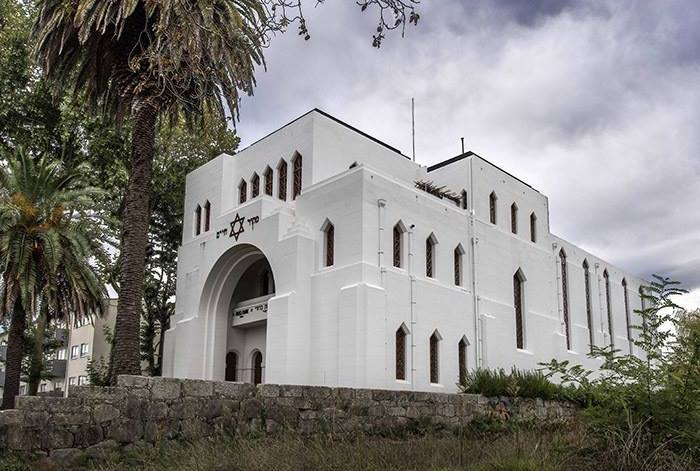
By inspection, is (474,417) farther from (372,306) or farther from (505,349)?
(505,349)

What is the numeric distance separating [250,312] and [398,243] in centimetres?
732

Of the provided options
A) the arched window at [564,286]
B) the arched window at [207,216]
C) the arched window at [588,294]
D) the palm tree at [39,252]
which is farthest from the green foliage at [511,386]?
the palm tree at [39,252]

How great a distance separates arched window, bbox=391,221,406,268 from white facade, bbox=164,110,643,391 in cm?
6

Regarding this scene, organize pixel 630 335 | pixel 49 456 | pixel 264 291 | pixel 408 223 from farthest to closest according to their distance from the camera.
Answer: pixel 630 335 → pixel 264 291 → pixel 408 223 → pixel 49 456

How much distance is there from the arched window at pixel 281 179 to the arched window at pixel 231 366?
7035 mm

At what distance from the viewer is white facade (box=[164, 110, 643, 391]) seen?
23.5m

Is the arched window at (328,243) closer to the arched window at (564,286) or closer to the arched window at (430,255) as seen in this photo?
the arched window at (430,255)

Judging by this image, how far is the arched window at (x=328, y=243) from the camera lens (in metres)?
24.9

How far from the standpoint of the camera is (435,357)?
25078 mm

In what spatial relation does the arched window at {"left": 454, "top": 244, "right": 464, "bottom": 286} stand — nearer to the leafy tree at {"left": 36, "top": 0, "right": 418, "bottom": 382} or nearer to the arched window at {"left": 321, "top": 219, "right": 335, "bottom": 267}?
the arched window at {"left": 321, "top": 219, "right": 335, "bottom": 267}

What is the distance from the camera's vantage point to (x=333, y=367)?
22.9 m

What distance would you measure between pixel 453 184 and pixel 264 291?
371 inches

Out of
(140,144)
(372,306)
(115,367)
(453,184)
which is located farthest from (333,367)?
(453,184)

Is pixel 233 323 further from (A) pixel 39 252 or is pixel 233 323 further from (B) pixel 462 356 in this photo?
(B) pixel 462 356
